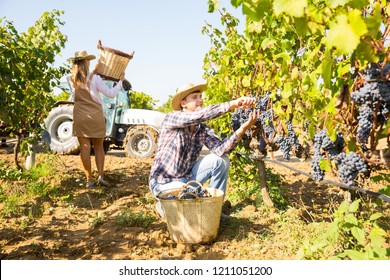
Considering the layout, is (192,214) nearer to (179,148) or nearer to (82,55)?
(179,148)

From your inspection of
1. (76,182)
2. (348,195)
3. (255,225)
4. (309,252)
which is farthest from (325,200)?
(76,182)

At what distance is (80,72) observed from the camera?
4391mm

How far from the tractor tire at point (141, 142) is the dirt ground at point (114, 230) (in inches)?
103

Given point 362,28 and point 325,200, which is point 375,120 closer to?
point 362,28

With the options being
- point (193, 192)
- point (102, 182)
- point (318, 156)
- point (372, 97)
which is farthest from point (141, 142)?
point (372, 97)

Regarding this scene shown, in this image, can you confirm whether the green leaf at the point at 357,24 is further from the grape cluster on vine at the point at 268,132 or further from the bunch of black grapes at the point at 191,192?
the grape cluster on vine at the point at 268,132

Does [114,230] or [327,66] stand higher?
[327,66]

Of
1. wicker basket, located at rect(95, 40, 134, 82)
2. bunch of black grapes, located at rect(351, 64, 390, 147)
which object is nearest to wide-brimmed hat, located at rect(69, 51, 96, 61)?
wicker basket, located at rect(95, 40, 134, 82)

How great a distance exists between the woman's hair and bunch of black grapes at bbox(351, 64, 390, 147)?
3.57 meters

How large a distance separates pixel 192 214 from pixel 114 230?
934 millimetres

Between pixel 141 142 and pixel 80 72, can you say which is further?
pixel 141 142

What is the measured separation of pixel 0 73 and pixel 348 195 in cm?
329

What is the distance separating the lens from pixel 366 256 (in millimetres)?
→ 1701

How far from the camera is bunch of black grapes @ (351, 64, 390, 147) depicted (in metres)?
1.49
